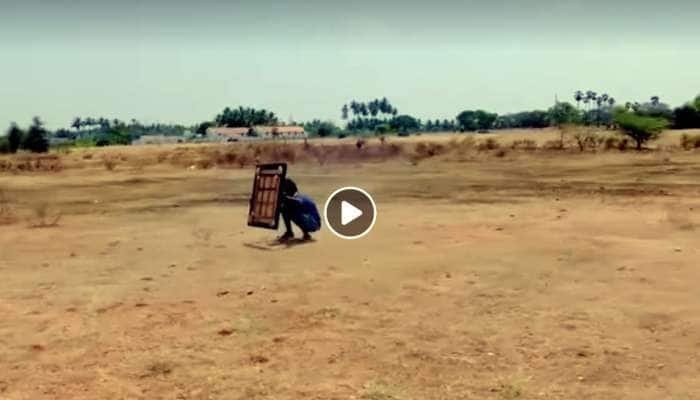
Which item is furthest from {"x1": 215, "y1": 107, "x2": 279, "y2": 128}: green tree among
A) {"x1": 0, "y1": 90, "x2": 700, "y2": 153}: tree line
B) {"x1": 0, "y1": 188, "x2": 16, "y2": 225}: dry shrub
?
{"x1": 0, "y1": 188, "x2": 16, "y2": 225}: dry shrub

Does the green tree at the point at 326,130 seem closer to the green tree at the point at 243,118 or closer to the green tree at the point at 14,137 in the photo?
the green tree at the point at 243,118

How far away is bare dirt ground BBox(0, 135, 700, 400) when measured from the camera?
633 centimetres

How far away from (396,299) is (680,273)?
388cm

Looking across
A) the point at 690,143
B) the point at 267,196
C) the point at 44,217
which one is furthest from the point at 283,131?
the point at 267,196

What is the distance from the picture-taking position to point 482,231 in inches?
580

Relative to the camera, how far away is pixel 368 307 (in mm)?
8828

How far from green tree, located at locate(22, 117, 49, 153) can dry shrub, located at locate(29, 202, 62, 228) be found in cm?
6405

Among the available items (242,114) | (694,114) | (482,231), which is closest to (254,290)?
(482,231)

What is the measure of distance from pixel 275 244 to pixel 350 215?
4.96 m

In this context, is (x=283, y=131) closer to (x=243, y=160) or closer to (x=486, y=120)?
(x=486, y=120)

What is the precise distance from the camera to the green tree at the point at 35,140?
274 feet

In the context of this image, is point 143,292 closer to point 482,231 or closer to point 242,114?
point 482,231

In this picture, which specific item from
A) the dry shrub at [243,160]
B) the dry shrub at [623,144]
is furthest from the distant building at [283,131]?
the dry shrub at [623,144]

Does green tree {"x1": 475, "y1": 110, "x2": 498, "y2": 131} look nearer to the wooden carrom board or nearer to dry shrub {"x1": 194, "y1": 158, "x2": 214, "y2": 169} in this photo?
dry shrub {"x1": 194, "y1": 158, "x2": 214, "y2": 169}
